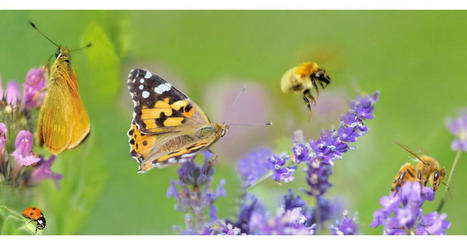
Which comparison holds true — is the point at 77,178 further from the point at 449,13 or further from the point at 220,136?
the point at 449,13

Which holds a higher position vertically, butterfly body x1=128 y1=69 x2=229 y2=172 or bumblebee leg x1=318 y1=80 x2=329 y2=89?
bumblebee leg x1=318 y1=80 x2=329 y2=89

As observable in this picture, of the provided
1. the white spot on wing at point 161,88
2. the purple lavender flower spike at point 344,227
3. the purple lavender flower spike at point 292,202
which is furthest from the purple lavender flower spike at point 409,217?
the white spot on wing at point 161,88

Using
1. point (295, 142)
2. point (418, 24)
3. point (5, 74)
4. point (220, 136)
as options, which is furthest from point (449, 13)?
point (5, 74)

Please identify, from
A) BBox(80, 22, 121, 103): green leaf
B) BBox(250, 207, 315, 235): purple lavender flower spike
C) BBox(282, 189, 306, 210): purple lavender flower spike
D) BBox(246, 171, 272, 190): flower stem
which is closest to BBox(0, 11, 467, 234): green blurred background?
BBox(80, 22, 121, 103): green leaf

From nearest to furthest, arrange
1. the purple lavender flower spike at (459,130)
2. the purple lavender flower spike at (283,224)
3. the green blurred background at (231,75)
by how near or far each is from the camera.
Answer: the purple lavender flower spike at (283,224) → the purple lavender flower spike at (459,130) → the green blurred background at (231,75)

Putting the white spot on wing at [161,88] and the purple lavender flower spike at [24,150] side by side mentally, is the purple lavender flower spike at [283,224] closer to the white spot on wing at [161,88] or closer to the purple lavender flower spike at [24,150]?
the white spot on wing at [161,88]

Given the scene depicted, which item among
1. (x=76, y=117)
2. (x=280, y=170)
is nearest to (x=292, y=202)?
(x=280, y=170)

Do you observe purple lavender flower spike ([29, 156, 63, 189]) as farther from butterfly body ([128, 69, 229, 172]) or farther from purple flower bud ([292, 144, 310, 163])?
purple flower bud ([292, 144, 310, 163])
